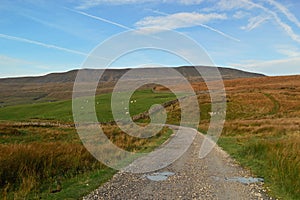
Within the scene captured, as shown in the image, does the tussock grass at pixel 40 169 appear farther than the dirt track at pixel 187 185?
Yes

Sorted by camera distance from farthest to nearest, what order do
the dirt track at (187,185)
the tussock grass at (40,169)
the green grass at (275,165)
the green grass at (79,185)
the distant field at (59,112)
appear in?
the distant field at (59,112) < the tussock grass at (40,169) < the green grass at (275,165) < the dirt track at (187,185) < the green grass at (79,185)

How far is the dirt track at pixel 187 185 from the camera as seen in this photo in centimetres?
930

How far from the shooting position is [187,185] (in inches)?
416

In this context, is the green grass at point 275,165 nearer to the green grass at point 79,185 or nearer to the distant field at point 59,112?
the green grass at point 79,185

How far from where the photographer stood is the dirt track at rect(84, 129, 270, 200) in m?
9.30

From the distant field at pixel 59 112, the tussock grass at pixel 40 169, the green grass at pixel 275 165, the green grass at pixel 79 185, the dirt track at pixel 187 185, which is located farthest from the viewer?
the distant field at pixel 59 112

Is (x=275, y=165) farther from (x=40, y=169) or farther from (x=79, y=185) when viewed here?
(x=40, y=169)

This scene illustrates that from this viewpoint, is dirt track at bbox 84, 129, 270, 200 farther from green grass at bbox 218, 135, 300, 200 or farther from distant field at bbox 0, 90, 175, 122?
distant field at bbox 0, 90, 175, 122

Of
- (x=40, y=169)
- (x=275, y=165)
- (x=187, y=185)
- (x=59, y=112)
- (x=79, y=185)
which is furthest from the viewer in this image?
(x=59, y=112)

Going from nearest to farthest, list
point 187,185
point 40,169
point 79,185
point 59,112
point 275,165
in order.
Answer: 1. point 79,185
2. point 187,185
3. point 40,169
4. point 275,165
5. point 59,112

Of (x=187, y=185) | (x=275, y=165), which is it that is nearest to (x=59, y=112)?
(x=275, y=165)

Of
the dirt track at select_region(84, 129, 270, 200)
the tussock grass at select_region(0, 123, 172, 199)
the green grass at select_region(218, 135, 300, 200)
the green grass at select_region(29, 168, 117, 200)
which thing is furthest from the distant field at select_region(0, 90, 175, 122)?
the green grass at select_region(29, 168, 117, 200)

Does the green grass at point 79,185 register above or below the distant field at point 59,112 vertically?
above

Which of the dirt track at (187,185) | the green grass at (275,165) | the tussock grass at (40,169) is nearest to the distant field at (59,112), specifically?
the green grass at (275,165)
